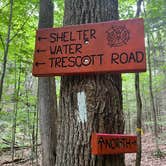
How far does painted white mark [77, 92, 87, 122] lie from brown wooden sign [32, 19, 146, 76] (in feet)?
0.59

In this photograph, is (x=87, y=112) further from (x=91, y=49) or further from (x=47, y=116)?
(x=47, y=116)

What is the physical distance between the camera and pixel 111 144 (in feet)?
5.60

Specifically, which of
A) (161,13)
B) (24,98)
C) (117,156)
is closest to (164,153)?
(161,13)

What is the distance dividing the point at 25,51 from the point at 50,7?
2870 millimetres

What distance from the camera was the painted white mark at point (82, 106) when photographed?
1.80m

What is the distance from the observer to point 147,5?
919cm

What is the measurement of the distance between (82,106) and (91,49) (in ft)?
1.31

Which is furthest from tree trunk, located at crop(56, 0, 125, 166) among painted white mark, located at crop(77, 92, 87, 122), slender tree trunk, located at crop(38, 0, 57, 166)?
slender tree trunk, located at crop(38, 0, 57, 166)

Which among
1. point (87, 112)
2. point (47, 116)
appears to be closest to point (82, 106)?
point (87, 112)

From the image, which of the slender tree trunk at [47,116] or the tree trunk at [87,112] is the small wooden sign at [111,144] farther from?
the slender tree trunk at [47,116]

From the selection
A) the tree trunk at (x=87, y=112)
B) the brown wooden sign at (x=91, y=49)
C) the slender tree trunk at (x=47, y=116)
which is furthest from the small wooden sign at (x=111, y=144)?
the slender tree trunk at (x=47, y=116)

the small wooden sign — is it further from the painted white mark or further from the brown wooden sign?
the brown wooden sign

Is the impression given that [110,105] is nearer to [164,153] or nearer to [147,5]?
[147,5]

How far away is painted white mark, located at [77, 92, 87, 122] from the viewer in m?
1.80
